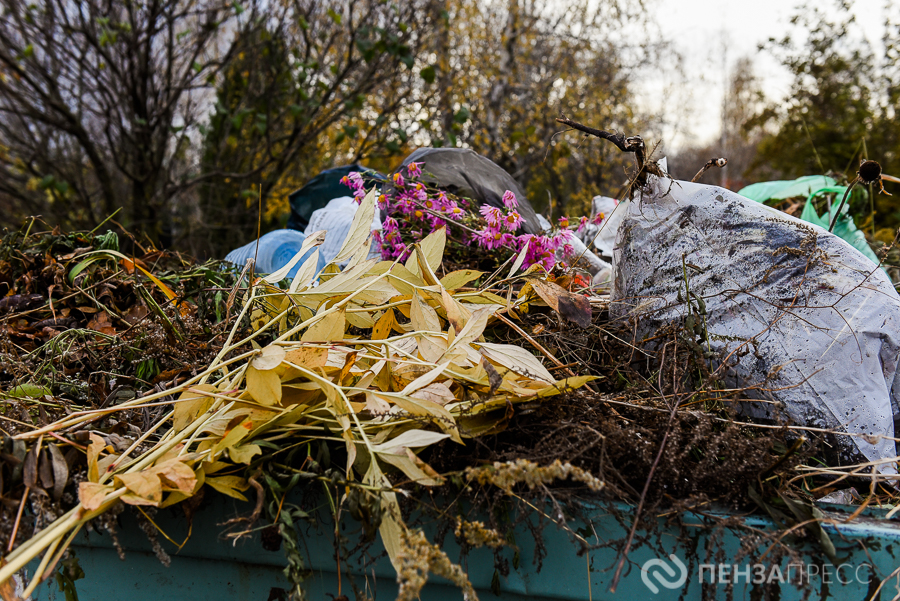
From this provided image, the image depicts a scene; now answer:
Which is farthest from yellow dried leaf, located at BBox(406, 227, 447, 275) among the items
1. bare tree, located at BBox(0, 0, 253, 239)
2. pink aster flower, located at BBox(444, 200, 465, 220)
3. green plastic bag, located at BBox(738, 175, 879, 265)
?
bare tree, located at BBox(0, 0, 253, 239)

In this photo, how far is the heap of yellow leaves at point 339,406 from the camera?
2.55 ft

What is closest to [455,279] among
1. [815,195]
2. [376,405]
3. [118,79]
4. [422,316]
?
[422,316]

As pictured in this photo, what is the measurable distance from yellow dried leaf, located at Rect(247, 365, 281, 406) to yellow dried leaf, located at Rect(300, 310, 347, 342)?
17 cm

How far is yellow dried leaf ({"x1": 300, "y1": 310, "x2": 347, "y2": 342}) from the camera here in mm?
1030

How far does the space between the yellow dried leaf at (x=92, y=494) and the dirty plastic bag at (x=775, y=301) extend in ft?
3.64

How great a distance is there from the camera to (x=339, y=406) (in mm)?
865

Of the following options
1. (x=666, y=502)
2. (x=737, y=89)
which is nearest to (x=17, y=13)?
(x=666, y=502)

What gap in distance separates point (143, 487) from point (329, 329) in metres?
0.40

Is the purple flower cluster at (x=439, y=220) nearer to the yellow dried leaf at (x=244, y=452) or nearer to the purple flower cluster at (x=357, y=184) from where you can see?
the purple flower cluster at (x=357, y=184)

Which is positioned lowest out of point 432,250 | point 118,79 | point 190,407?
point 190,407

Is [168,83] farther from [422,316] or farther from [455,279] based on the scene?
[422,316]

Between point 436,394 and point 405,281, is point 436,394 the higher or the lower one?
the lower one

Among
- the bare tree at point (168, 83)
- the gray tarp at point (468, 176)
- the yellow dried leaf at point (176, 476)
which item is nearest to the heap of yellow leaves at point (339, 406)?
the yellow dried leaf at point (176, 476)

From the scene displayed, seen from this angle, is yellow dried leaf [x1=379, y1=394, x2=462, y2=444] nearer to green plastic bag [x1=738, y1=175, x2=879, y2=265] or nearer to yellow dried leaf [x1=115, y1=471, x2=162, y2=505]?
yellow dried leaf [x1=115, y1=471, x2=162, y2=505]
